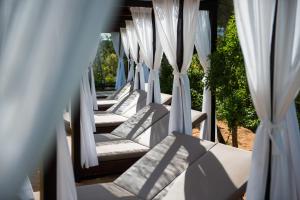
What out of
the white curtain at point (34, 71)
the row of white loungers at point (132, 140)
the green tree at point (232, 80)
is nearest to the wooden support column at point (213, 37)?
the green tree at point (232, 80)

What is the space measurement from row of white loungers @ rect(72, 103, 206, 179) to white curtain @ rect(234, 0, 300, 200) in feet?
7.19

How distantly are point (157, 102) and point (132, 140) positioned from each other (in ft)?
3.86

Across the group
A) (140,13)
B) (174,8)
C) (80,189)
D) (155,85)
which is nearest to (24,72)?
(80,189)

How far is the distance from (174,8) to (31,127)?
165 inches

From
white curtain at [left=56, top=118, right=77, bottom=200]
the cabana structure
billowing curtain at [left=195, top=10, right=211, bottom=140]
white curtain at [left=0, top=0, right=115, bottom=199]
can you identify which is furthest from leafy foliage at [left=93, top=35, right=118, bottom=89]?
white curtain at [left=0, top=0, right=115, bottom=199]

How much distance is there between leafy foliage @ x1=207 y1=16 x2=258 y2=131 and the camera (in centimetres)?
500

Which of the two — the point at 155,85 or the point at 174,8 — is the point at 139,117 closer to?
the point at 155,85

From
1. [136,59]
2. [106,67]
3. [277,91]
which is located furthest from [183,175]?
[106,67]

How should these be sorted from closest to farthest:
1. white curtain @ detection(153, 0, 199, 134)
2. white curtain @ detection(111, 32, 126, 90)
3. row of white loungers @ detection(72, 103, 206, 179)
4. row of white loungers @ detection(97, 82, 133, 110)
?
white curtain @ detection(153, 0, 199, 134), row of white loungers @ detection(72, 103, 206, 179), row of white loungers @ detection(97, 82, 133, 110), white curtain @ detection(111, 32, 126, 90)

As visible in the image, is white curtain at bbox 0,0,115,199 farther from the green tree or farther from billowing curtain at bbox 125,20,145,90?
billowing curtain at bbox 125,20,145,90

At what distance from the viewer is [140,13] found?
7.03 metres

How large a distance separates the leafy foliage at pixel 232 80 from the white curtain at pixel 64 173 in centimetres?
279

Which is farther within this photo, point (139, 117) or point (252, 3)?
point (139, 117)

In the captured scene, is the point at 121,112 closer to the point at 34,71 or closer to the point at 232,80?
the point at 232,80
